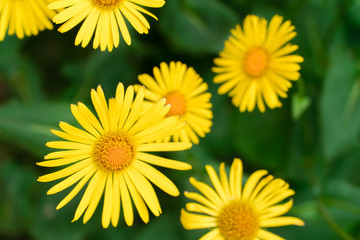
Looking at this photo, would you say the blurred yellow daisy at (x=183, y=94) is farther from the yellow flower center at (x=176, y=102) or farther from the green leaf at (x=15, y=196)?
the green leaf at (x=15, y=196)

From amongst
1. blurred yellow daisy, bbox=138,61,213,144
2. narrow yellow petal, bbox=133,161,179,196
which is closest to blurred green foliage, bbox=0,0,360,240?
blurred yellow daisy, bbox=138,61,213,144

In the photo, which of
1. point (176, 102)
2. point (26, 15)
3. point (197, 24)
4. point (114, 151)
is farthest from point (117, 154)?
point (197, 24)

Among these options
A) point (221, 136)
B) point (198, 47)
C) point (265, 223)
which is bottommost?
point (265, 223)

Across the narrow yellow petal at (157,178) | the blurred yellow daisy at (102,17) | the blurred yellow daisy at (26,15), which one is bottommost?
the narrow yellow petal at (157,178)

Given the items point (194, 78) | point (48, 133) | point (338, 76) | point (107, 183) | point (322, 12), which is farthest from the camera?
point (322, 12)

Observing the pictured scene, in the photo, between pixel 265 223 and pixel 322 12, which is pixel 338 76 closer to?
pixel 322 12

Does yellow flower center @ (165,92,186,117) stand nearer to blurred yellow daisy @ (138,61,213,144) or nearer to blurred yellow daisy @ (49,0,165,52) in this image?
blurred yellow daisy @ (138,61,213,144)

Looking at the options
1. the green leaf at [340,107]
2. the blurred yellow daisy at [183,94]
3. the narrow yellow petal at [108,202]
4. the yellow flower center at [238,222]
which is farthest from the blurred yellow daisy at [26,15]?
the green leaf at [340,107]

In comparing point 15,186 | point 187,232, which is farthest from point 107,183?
point 15,186
